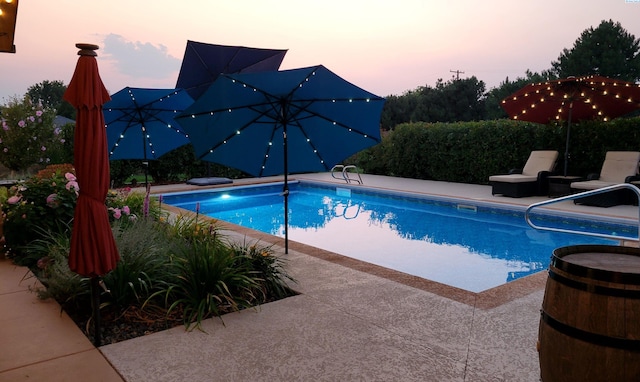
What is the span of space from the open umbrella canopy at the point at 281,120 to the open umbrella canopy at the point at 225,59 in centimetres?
397

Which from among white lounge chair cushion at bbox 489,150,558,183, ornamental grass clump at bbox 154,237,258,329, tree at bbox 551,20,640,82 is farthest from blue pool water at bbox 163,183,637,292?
tree at bbox 551,20,640,82

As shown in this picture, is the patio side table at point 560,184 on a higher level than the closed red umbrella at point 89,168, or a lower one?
lower

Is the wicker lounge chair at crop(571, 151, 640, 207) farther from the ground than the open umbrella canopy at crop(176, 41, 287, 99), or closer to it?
closer to it

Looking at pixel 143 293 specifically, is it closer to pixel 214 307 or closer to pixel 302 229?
pixel 214 307

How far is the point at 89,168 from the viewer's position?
2820mm

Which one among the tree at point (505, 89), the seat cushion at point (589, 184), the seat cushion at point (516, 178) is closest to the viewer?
the seat cushion at point (589, 184)

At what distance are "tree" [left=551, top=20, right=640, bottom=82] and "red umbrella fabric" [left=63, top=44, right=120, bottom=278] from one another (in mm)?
37577

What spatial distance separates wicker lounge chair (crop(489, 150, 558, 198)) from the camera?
10.3m

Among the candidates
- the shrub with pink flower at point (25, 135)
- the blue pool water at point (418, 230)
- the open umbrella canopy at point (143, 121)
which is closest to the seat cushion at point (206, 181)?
the blue pool water at point (418, 230)

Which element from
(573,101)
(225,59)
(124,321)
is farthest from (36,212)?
(573,101)

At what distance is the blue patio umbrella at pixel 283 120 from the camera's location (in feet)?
16.3

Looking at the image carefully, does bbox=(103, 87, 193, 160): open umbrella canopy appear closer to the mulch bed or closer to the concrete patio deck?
the concrete patio deck

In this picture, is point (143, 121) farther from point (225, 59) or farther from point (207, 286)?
point (207, 286)

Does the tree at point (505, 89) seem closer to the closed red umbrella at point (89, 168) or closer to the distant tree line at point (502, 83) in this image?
the distant tree line at point (502, 83)
